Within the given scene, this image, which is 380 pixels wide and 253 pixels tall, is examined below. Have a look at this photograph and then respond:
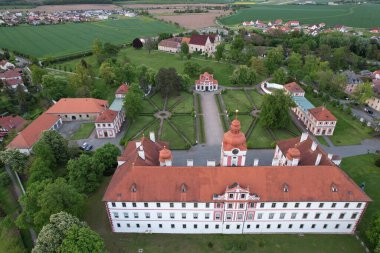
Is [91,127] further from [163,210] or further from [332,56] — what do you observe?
[332,56]

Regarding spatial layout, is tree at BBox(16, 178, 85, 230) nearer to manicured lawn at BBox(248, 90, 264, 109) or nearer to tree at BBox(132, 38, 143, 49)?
manicured lawn at BBox(248, 90, 264, 109)

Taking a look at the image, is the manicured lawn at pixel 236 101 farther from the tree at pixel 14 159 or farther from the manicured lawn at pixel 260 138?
the tree at pixel 14 159

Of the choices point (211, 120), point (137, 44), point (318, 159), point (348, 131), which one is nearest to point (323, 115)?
point (348, 131)

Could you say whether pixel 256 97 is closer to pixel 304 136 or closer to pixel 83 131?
pixel 304 136

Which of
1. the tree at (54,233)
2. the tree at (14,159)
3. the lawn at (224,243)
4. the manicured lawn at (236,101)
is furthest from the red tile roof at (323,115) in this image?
the tree at (14,159)

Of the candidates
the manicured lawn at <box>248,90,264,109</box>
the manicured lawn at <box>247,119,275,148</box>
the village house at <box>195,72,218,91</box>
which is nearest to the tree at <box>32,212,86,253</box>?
the manicured lawn at <box>247,119,275,148</box>
